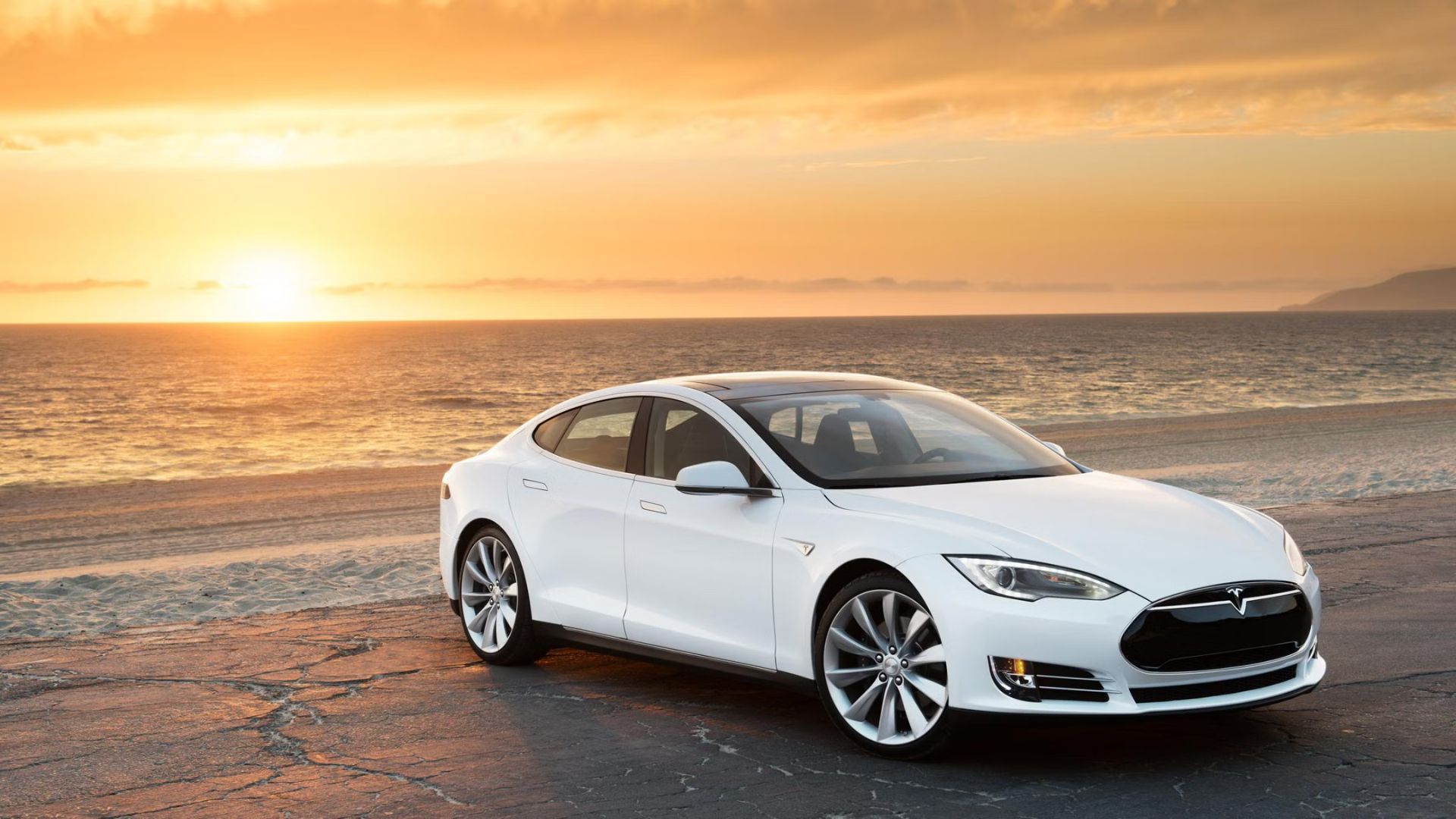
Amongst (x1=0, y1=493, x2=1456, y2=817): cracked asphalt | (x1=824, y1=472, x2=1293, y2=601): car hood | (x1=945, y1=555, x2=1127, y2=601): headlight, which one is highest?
(x1=824, y1=472, x2=1293, y2=601): car hood

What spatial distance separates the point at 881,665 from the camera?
5703 mm

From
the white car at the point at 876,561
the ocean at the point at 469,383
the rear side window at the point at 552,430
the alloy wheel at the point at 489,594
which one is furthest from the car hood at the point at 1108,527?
the ocean at the point at 469,383

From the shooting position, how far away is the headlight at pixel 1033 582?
529cm

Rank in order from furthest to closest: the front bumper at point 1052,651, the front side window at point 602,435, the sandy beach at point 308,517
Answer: the sandy beach at point 308,517 → the front side window at point 602,435 → the front bumper at point 1052,651

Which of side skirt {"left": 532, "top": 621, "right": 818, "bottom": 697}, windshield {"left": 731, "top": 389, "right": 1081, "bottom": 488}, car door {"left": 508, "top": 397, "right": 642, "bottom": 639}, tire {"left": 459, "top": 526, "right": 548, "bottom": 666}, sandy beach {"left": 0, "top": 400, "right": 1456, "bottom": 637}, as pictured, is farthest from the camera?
sandy beach {"left": 0, "top": 400, "right": 1456, "bottom": 637}

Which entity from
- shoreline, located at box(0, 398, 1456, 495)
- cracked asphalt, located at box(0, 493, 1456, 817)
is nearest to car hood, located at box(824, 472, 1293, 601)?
cracked asphalt, located at box(0, 493, 1456, 817)

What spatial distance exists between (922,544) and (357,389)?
72.4 m

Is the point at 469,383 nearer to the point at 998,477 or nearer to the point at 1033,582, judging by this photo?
the point at 998,477

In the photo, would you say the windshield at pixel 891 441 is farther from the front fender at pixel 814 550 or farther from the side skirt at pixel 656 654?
the side skirt at pixel 656 654

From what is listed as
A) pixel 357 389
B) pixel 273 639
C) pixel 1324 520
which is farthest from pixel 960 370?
pixel 273 639

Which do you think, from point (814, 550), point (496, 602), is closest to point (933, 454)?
point (814, 550)

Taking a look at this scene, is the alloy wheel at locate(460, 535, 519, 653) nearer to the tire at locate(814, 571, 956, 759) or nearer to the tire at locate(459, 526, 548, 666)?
the tire at locate(459, 526, 548, 666)

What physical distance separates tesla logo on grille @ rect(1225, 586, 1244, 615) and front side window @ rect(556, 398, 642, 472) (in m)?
3.06

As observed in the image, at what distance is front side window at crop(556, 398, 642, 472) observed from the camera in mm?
7371
